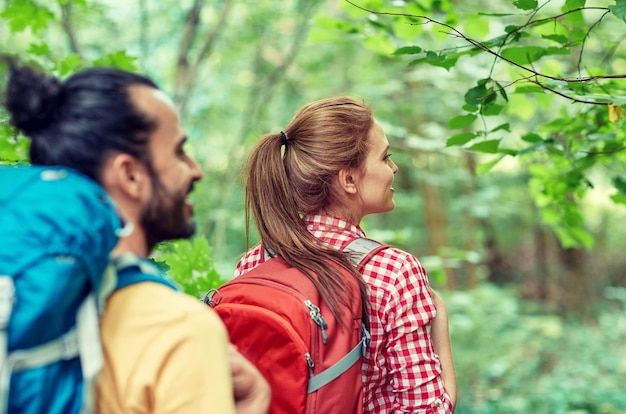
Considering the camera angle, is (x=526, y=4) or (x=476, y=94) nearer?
(x=526, y=4)

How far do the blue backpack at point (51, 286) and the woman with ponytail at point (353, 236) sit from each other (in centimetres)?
72

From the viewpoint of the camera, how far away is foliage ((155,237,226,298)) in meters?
2.24

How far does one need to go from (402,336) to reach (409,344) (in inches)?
1.1

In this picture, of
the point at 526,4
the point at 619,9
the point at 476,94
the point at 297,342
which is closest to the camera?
the point at 297,342

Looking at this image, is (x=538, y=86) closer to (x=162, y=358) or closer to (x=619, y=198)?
(x=619, y=198)

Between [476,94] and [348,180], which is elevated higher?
[476,94]

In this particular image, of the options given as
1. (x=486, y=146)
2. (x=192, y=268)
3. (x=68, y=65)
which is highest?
(x=68, y=65)

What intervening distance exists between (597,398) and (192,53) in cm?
575

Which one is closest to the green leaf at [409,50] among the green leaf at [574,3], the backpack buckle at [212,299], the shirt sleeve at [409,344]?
the green leaf at [574,3]

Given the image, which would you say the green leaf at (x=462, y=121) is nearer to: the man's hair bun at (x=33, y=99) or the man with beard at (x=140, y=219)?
the man with beard at (x=140, y=219)

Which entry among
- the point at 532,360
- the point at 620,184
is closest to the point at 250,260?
the point at 620,184

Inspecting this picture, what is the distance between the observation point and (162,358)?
96cm

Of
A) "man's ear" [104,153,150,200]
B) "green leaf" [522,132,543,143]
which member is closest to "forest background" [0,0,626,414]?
"green leaf" [522,132,543,143]

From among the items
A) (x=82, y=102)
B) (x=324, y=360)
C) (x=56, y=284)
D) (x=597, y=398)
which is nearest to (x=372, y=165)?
(x=324, y=360)
